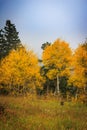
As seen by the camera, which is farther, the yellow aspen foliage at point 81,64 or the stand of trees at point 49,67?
the stand of trees at point 49,67

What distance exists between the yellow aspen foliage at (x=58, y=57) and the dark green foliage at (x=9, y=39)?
14785 millimetres

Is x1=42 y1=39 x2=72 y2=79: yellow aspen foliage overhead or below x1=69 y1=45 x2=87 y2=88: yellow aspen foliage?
overhead

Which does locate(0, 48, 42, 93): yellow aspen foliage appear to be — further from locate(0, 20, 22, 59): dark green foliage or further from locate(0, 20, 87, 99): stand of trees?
locate(0, 20, 22, 59): dark green foliage

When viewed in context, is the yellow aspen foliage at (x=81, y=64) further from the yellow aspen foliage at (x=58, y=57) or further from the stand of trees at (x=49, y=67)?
the yellow aspen foliage at (x=58, y=57)

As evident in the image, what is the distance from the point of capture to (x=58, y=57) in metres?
43.0

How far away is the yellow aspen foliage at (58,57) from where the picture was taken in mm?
42500

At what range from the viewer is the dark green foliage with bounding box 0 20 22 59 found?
184ft

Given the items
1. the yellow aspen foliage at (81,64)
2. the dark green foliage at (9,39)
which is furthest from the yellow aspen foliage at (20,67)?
the dark green foliage at (9,39)

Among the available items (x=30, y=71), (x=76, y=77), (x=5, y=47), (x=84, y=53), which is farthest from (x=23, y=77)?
(x=5, y=47)

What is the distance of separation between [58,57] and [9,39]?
1881 cm

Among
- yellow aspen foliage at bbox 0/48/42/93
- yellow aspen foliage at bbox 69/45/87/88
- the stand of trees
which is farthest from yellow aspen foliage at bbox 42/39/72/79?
yellow aspen foliage at bbox 69/45/87/88

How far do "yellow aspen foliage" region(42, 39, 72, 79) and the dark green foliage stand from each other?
582 inches

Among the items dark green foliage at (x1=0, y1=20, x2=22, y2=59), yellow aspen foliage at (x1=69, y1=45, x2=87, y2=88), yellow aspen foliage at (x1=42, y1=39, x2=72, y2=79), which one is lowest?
yellow aspen foliage at (x1=69, y1=45, x2=87, y2=88)

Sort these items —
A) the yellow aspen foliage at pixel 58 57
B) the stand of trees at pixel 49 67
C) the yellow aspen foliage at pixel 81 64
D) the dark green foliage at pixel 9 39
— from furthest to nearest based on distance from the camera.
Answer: the dark green foliage at pixel 9 39 → the yellow aspen foliage at pixel 58 57 → the stand of trees at pixel 49 67 → the yellow aspen foliage at pixel 81 64
